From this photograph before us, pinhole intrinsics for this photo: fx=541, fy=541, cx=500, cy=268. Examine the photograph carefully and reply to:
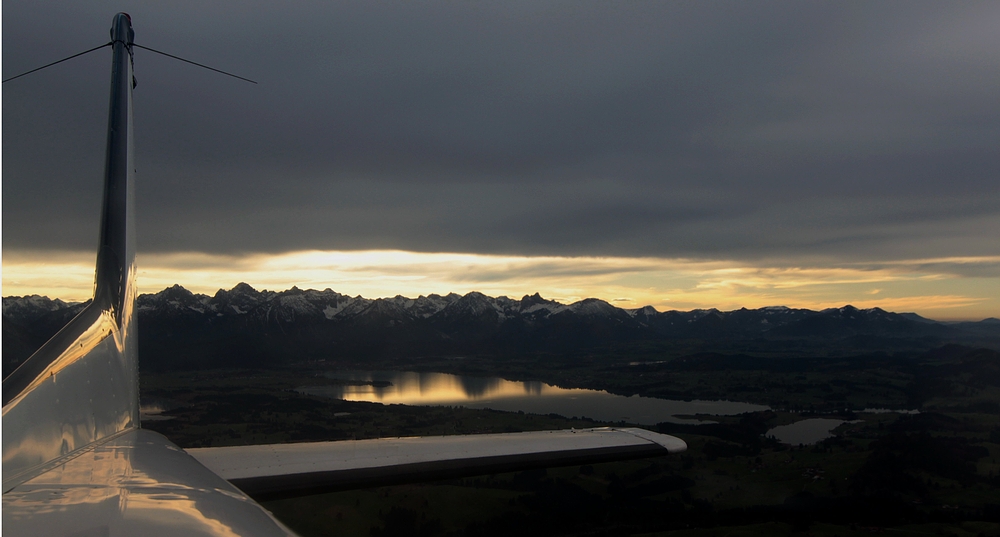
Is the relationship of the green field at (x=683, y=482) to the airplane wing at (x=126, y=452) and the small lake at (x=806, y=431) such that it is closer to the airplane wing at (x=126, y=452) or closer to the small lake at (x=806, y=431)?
the small lake at (x=806, y=431)

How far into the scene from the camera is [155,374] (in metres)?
195

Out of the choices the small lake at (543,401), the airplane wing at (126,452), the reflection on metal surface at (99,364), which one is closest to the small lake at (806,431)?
the small lake at (543,401)

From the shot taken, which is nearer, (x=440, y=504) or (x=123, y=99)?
(x=123, y=99)

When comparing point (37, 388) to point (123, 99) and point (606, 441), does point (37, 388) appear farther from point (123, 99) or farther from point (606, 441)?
point (606, 441)

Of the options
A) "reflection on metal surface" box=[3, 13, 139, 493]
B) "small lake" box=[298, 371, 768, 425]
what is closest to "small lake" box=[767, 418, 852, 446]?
"small lake" box=[298, 371, 768, 425]

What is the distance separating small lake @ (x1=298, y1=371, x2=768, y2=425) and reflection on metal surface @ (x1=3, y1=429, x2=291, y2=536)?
384 feet

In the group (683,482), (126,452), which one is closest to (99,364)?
(126,452)

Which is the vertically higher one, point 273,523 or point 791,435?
point 273,523

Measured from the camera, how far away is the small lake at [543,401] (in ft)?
429

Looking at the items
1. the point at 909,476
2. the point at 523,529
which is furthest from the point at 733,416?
the point at 523,529

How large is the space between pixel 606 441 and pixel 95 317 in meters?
7.11

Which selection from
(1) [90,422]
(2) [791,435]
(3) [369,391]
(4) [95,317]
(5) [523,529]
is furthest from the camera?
(3) [369,391]

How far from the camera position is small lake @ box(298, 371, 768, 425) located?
131 metres

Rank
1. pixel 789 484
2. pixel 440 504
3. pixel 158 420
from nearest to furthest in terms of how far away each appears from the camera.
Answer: pixel 440 504
pixel 789 484
pixel 158 420
